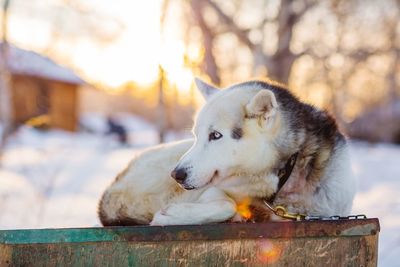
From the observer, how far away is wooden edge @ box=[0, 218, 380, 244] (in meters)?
2.29

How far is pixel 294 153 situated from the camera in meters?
3.13

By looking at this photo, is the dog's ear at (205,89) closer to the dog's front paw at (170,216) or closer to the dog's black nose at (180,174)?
the dog's black nose at (180,174)

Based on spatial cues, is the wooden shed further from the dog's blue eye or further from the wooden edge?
the wooden edge

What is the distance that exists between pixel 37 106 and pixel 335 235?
28663 millimetres

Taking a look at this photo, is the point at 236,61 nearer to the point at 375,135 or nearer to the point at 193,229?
the point at 375,135

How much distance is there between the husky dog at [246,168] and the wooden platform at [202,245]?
422mm

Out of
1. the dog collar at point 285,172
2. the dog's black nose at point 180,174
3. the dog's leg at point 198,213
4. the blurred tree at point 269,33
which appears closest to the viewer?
the dog's leg at point 198,213

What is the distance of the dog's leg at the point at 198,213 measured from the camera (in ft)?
9.23

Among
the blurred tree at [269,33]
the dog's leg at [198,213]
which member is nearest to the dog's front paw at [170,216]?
the dog's leg at [198,213]

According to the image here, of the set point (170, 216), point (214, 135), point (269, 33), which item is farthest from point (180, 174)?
point (269, 33)

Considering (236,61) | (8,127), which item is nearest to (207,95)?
(8,127)

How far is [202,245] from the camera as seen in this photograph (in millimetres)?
2420

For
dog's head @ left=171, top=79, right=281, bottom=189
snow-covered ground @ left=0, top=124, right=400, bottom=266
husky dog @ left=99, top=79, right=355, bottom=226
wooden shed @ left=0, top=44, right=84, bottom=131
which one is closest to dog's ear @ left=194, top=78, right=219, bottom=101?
husky dog @ left=99, top=79, right=355, bottom=226

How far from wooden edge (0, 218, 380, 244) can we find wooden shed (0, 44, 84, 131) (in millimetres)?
25042
